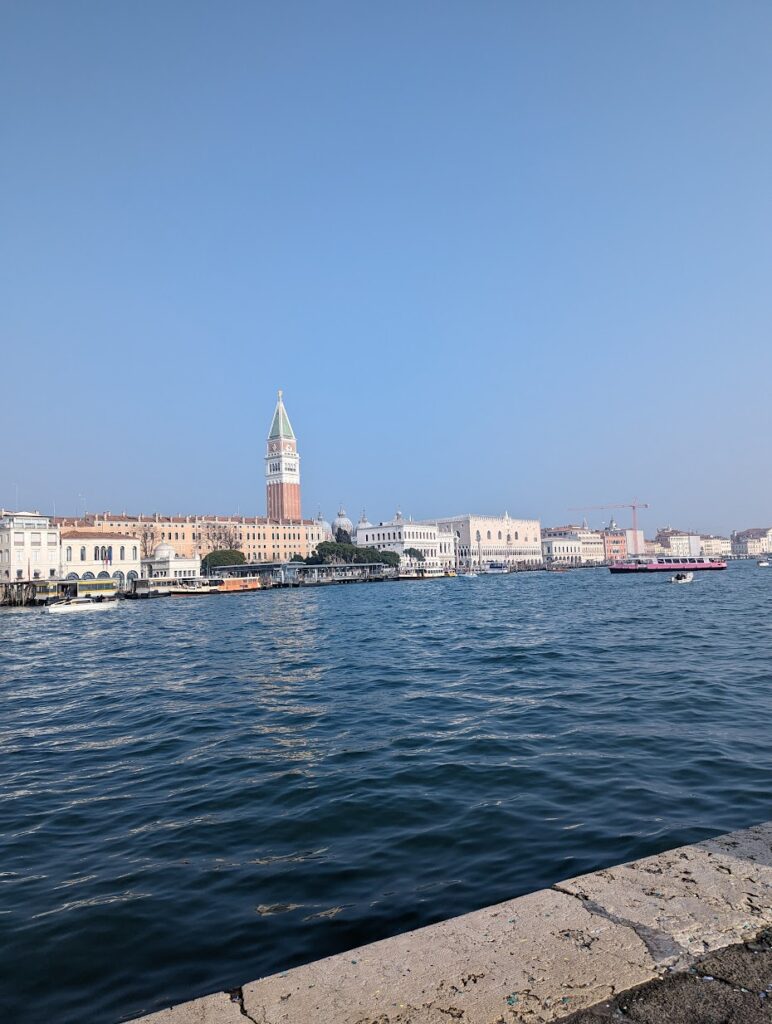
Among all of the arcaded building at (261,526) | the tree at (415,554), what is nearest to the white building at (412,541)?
the tree at (415,554)

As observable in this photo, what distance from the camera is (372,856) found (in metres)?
5.01

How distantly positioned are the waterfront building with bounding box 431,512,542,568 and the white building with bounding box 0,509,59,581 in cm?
8763

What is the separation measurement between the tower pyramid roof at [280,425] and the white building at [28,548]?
7677 cm

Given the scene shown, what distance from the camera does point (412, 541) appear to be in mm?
136875

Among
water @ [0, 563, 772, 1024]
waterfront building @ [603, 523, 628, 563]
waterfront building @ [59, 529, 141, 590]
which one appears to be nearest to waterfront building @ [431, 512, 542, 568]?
waterfront building @ [603, 523, 628, 563]

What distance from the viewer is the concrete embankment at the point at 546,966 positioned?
8.02ft

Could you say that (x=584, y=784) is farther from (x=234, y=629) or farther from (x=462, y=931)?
(x=234, y=629)

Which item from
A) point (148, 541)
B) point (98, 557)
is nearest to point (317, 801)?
point (98, 557)

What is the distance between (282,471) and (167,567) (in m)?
54.0

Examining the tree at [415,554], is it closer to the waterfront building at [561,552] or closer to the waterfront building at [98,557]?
the waterfront building at [561,552]

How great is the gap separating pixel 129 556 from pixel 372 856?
79118 millimetres

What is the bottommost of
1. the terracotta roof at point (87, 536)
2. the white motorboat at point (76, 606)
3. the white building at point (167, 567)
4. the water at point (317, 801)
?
the water at point (317, 801)

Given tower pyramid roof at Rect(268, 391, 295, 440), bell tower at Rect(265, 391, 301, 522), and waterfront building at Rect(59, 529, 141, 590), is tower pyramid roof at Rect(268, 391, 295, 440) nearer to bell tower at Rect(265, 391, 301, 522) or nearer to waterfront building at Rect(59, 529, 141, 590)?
bell tower at Rect(265, 391, 301, 522)

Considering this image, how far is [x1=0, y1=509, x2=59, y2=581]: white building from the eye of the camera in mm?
66500
